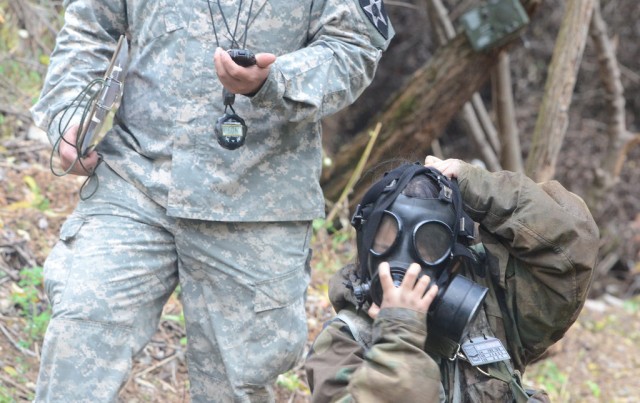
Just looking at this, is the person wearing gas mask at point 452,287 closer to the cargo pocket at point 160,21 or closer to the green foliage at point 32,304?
the cargo pocket at point 160,21

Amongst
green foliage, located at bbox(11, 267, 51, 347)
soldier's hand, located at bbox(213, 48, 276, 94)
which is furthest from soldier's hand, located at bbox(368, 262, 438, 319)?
green foliage, located at bbox(11, 267, 51, 347)

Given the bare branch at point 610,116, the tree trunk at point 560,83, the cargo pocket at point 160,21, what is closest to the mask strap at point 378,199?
the cargo pocket at point 160,21

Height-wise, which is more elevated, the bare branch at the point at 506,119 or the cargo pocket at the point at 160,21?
the cargo pocket at the point at 160,21

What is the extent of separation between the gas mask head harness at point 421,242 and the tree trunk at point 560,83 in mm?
3531

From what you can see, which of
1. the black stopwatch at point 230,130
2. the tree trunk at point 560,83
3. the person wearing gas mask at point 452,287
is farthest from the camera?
the tree trunk at point 560,83

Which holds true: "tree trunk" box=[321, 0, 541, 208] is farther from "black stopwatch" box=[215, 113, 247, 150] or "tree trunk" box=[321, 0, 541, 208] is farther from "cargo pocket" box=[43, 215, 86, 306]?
"cargo pocket" box=[43, 215, 86, 306]

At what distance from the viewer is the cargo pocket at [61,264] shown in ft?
9.39

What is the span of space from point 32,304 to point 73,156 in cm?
157

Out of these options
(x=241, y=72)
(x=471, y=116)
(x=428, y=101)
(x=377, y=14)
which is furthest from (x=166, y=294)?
(x=471, y=116)

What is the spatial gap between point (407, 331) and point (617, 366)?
520cm

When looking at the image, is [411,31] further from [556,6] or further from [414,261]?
[414,261]

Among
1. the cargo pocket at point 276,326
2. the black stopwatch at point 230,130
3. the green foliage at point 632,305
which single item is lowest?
the green foliage at point 632,305

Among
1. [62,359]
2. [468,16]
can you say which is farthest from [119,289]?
[468,16]

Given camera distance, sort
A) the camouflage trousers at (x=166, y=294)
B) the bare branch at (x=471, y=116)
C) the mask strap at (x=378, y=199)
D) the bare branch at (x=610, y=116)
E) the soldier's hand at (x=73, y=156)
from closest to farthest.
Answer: the mask strap at (x=378, y=199) < the camouflage trousers at (x=166, y=294) < the soldier's hand at (x=73, y=156) < the bare branch at (x=471, y=116) < the bare branch at (x=610, y=116)
